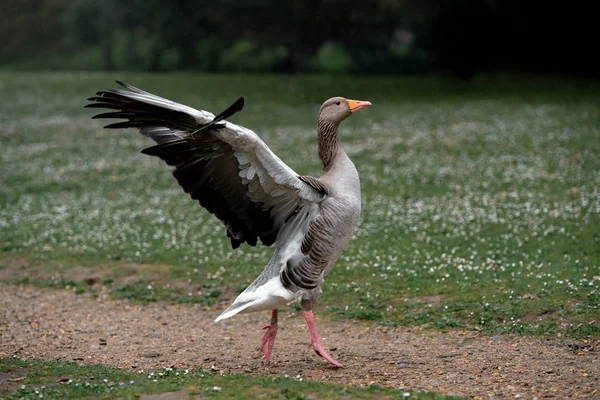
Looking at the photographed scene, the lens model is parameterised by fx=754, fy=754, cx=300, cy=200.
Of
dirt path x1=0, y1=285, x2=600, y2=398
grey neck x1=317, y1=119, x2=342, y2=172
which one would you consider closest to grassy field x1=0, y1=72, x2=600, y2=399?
dirt path x1=0, y1=285, x2=600, y2=398

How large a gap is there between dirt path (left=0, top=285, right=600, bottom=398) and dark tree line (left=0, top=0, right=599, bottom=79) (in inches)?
922

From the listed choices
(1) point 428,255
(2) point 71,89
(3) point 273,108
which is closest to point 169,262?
(1) point 428,255

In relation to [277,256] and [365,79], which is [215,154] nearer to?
[277,256]

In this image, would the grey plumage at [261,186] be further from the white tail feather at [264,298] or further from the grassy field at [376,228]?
the grassy field at [376,228]

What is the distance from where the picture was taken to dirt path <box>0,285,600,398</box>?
635 cm

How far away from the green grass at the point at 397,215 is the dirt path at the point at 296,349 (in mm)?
412

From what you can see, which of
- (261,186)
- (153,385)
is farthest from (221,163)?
(153,385)

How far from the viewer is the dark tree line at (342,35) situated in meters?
30.7

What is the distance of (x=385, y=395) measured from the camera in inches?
216

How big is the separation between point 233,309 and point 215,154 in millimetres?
1398

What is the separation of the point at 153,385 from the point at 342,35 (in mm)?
30051

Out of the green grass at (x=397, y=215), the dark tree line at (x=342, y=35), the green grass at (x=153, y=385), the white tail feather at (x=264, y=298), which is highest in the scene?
the dark tree line at (x=342, y=35)

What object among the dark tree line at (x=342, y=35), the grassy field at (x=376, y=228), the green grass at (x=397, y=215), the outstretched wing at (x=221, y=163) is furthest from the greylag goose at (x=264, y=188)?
the dark tree line at (x=342, y=35)

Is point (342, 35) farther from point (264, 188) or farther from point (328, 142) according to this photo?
point (264, 188)
